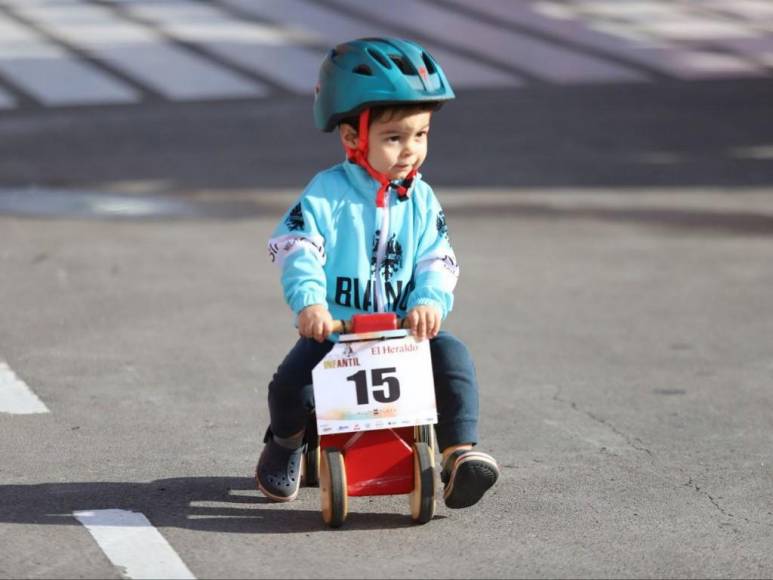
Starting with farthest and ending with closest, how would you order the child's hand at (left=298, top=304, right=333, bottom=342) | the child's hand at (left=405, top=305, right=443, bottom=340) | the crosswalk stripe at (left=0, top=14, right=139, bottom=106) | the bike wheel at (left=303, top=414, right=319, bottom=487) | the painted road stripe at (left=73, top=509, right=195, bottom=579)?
the crosswalk stripe at (left=0, top=14, right=139, bottom=106) < the bike wheel at (left=303, top=414, right=319, bottom=487) < the child's hand at (left=405, top=305, right=443, bottom=340) < the child's hand at (left=298, top=304, right=333, bottom=342) < the painted road stripe at (left=73, top=509, right=195, bottom=579)

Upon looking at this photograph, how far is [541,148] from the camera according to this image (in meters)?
14.8

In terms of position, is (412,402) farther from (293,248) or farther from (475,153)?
(475,153)

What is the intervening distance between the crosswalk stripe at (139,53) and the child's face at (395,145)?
12221 mm

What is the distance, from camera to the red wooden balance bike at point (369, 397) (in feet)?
17.7

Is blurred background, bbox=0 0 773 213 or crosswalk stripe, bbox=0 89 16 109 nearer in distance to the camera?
blurred background, bbox=0 0 773 213

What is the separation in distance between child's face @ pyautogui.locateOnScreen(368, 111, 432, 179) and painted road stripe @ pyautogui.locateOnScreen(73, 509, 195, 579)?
1388 mm

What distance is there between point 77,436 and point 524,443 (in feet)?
5.75

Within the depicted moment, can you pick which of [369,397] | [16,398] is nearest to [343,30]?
[16,398]

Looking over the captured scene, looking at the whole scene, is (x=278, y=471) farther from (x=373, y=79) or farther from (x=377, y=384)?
(x=373, y=79)

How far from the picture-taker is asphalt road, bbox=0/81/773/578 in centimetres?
548

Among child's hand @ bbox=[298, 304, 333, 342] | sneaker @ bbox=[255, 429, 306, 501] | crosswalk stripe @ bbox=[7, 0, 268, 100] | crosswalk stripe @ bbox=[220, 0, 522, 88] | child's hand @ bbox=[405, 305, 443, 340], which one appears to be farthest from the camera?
crosswalk stripe @ bbox=[220, 0, 522, 88]

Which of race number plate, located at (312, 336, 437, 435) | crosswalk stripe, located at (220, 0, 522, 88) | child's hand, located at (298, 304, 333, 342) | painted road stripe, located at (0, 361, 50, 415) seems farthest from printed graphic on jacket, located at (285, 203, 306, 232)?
crosswalk stripe, located at (220, 0, 522, 88)

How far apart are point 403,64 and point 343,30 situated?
16402mm

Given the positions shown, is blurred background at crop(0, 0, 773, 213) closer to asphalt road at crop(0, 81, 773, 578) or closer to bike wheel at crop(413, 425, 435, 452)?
asphalt road at crop(0, 81, 773, 578)
